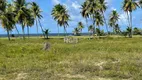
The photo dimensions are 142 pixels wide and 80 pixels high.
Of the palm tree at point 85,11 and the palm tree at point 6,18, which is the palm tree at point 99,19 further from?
the palm tree at point 6,18

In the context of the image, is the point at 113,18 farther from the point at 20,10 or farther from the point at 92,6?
Result: the point at 20,10

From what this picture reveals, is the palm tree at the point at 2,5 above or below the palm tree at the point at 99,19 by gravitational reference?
above

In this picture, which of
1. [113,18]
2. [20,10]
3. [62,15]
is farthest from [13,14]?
[113,18]

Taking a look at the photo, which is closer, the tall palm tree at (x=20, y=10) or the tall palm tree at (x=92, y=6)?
the tall palm tree at (x=20, y=10)

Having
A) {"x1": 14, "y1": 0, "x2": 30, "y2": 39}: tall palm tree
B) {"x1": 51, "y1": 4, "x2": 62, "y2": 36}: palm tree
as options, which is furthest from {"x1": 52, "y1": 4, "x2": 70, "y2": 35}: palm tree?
{"x1": 14, "y1": 0, "x2": 30, "y2": 39}: tall palm tree

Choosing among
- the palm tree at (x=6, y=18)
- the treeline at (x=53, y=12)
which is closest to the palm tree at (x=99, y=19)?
the treeline at (x=53, y=12)

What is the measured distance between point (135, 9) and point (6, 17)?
1511 inches

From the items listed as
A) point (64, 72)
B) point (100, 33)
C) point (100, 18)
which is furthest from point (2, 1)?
point (64, 72)

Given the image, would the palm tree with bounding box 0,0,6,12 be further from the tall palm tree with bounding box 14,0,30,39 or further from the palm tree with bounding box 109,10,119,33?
the palm tree with bounding box 109,10,119,33

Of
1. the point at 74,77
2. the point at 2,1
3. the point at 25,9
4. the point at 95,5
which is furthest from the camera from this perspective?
the point at 95,5

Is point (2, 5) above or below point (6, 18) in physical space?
above

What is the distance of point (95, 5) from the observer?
86.1 metres

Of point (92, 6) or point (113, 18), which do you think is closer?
point (92, 6)

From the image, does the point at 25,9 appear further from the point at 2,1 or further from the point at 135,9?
the point at 135,9
